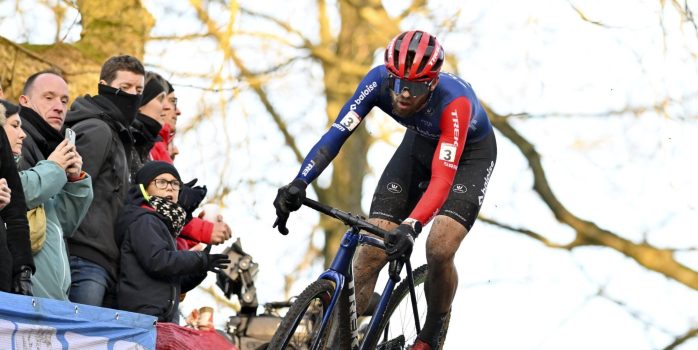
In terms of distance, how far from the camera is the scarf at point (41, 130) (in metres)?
7.99

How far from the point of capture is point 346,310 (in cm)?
819

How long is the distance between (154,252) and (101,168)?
0.67 meters

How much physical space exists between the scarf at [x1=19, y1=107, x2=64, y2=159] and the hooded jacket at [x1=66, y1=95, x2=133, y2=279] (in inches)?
10.0

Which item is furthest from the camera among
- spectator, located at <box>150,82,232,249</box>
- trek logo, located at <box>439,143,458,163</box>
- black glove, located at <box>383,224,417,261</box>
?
spectator, located at <box>150,82,232,249</box>

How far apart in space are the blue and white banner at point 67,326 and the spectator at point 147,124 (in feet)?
4.83

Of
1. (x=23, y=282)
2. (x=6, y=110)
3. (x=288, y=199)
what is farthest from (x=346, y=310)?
(x=6, y=110)

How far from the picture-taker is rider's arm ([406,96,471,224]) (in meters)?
8.25

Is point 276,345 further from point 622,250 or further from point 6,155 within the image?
point 622,250

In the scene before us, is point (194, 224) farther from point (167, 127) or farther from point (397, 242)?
point (397, 242)

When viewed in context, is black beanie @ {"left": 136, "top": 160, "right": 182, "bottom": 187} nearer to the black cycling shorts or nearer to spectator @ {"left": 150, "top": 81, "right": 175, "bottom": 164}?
spectator @ {"left": 150, "top": 81, "right": 175, "bottom": 164}

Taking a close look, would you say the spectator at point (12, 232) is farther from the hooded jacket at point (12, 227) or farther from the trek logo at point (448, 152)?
the trek logo at point (448, 152)

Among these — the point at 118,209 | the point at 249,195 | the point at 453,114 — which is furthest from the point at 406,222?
the point at 249,195

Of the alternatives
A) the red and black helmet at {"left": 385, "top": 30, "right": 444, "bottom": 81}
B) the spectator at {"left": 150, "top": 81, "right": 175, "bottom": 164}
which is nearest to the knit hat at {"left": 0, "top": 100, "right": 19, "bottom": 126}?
the spectator at {"left": 150, "top": 81, "right": 175, "bottom": 164}

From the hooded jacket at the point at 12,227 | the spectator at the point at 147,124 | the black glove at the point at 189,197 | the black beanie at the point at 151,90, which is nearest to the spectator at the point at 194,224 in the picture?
the black glove at the point at 189,197
